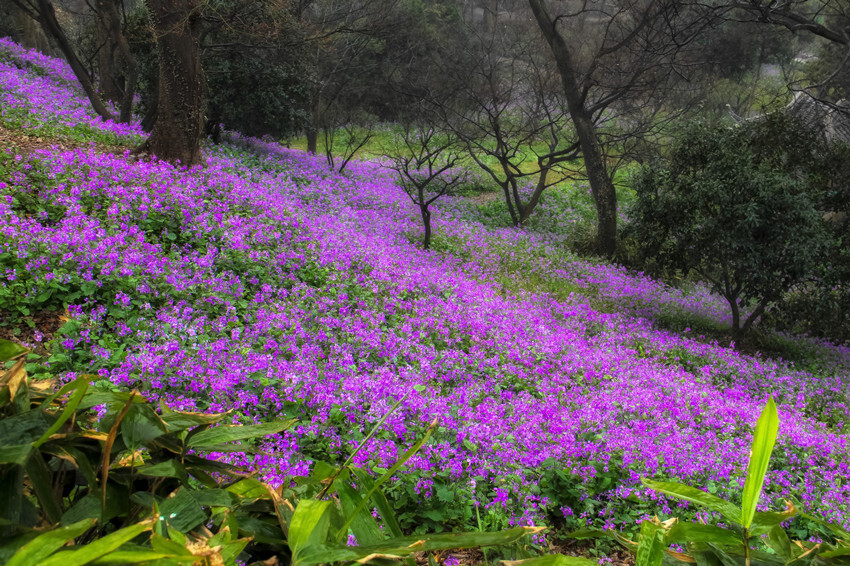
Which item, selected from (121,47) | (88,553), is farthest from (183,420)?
(121,47)

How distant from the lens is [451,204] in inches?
670

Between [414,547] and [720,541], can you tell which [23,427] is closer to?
[414,547]

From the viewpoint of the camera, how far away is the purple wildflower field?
3746 mm

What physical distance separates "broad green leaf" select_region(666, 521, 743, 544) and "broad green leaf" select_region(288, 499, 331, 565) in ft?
1.69

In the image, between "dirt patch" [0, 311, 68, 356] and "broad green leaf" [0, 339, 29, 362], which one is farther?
"dirt patch" [0, 311, 68, 356]

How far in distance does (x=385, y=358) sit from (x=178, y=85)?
670 centimetres

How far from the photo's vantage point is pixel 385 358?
5.39 metres

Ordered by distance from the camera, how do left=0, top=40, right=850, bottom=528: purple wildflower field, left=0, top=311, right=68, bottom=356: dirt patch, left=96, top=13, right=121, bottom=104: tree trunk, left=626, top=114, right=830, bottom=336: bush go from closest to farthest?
left=0, top=40, right=850, bottom=528: purple wildflower field → left=0, top=311, right=68, bottom=356: dirt patch → left=626, top=114, right=830, bottom=336: bush → left=96, top=13, right=121, bottom=104: tree trunk

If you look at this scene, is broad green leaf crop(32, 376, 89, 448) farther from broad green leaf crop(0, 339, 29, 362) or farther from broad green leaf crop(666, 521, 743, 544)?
broad green leaf crop(666, 521, 743, 544)

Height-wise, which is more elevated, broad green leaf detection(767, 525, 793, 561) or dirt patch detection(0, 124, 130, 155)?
dirt patch detection(0, 124, 130, 155)

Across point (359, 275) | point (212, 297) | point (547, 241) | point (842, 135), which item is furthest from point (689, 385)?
point (842, 135)

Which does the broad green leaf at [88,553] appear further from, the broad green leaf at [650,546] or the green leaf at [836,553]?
the green leaf at [836,553]

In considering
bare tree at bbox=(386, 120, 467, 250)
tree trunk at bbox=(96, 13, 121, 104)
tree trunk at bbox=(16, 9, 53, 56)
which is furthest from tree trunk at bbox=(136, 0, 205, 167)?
tree trunk at bbox=(16, 9, 53, 56)

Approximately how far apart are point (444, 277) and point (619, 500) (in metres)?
5.44
